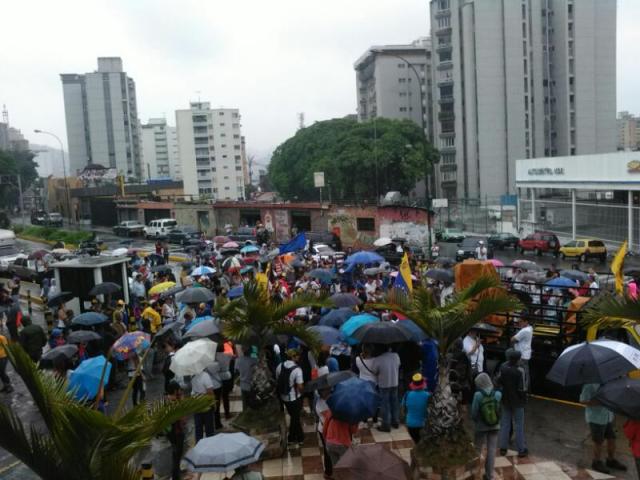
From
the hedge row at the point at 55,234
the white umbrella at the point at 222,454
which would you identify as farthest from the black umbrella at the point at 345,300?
the hedge row at the point at 55,234

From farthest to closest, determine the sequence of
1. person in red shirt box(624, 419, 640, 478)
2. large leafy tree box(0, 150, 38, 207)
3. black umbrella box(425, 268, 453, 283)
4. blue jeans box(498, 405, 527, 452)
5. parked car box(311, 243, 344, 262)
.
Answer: large leafy tree box(0, 150, 38, 207) < parked car box(311, 243, 344, 262) < black umbrella box(425, 268, 453, 283) < blue jeans box(498, 405, 527, 452) < person in red shirt box(624, 419, 640, 478)

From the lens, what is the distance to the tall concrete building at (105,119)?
425 feet

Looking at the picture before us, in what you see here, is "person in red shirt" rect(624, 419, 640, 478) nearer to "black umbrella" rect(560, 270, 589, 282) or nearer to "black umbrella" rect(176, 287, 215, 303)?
"black umbrella" rect(560, 270, 589, 282)

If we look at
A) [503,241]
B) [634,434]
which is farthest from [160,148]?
[634,434]

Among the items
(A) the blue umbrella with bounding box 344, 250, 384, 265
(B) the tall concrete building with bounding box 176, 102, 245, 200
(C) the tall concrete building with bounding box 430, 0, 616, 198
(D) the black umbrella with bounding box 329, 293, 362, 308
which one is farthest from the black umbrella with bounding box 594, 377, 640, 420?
(B) the tall concrete building with bounding box 176, 102, 245, 200

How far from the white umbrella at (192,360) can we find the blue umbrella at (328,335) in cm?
178

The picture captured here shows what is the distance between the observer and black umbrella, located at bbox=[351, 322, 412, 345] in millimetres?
9141

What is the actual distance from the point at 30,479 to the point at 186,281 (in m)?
11.2

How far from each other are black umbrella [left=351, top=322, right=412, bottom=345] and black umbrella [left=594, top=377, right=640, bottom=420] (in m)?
2.94

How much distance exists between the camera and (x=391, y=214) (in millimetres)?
36781

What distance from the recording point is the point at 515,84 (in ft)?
216

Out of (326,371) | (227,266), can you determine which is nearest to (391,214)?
(227,266)

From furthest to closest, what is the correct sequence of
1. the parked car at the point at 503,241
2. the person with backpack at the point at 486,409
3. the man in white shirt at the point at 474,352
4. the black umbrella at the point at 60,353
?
1. the parked car at the point at 503,241
2. the black umbrella at the point at 60,353
3. the man in white shirt at the point at 474,352
4. the person with backpack at the point at 486,409

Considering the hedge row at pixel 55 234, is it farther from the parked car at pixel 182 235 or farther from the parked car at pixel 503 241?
the parked car at pixel 503 241
